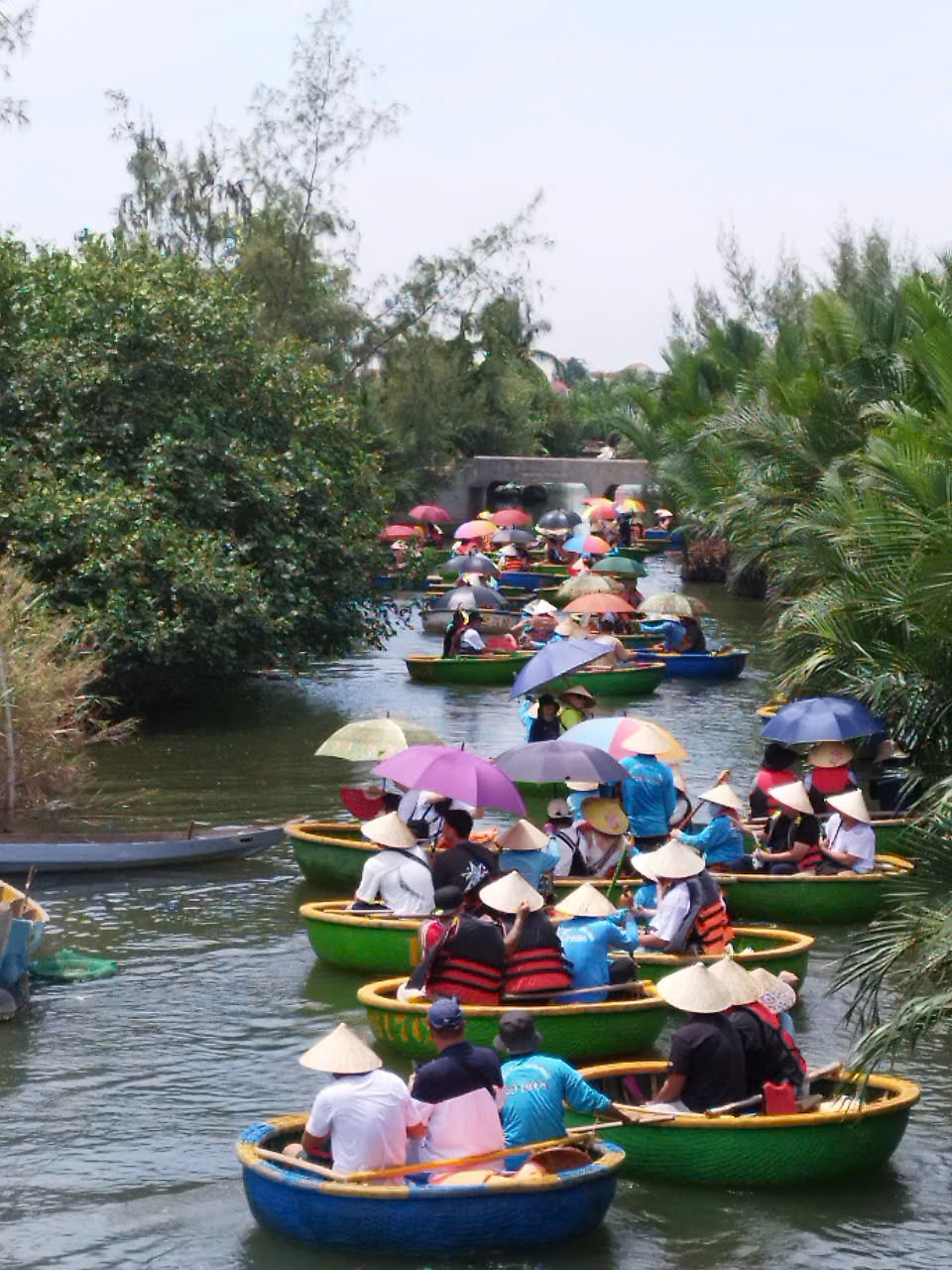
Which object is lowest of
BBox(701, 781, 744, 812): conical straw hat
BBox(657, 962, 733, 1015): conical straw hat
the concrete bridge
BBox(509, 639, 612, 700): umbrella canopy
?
BBox(657, 962, 733, 1015): conical straw hat

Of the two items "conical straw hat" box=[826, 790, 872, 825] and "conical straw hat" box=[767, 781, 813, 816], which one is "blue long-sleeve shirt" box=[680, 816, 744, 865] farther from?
"conical straw hat" box=[826, 790, 872, 825]

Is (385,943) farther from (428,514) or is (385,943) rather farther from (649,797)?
(428,514)

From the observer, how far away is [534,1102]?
9812mm

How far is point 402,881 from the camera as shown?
47.9 feet

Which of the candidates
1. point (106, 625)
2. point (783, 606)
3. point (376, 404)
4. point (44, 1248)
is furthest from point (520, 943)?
point (376, 404)

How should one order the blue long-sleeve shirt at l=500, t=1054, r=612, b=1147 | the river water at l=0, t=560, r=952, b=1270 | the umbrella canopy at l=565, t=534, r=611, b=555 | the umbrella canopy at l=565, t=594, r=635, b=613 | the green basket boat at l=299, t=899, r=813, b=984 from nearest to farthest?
the blue long-sleeve shirt at l=500, t=1054, r=612, b=1147 < the river water at l=0, t=560, r=952, b=1270 < the green basket boat at l=299, t=899, r=813, b=984 < the umbrella canopy at l=565, t=594, r=635, b=613 < the umbrella canopy at l=565, t=534, r=611, b=555

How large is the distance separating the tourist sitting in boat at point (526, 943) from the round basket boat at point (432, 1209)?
2371 millimetres

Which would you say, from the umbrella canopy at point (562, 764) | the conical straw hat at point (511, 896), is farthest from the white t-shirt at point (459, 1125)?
the umbrella canopy at point (562, 764)

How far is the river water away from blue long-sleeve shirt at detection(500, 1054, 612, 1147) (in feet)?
1.99

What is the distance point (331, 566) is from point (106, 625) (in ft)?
15.5

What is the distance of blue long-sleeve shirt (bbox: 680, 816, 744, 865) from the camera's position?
1631 cm

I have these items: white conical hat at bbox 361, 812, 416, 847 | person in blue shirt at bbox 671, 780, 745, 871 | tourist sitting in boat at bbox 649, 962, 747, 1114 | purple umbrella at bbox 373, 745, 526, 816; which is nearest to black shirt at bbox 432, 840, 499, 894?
white conical hat at bbox 361, 812, 416, 847

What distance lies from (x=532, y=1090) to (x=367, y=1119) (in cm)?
88

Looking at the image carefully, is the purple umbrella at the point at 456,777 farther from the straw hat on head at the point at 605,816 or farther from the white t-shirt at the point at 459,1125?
the white t-shirt at the point at 459,1125
